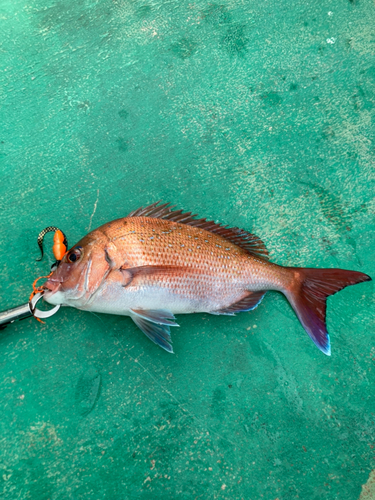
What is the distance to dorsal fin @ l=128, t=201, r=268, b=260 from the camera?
236 centimetres

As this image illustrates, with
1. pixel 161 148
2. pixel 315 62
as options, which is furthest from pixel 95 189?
pixel 315 62

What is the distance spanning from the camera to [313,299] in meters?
2.44

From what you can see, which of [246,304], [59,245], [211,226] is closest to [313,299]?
[246,304]

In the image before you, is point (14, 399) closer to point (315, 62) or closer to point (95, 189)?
point (95, 189)

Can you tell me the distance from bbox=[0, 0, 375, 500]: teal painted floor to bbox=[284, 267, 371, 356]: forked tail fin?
0.12 metres

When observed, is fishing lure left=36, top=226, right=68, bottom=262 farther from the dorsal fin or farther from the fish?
the dorsal fin

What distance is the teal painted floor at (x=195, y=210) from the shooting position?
7.69 ft

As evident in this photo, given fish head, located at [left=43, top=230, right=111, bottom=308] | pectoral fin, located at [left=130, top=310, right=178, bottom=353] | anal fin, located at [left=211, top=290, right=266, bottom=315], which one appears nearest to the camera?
fish head, located at [left=43, top=230, right=111, bottom=308]

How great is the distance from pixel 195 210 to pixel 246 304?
2.78 ft

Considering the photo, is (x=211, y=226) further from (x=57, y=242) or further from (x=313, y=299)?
(x=57, y=242)

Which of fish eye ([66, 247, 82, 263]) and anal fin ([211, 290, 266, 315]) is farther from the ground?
fish eye ([66, 247, 82, 263])

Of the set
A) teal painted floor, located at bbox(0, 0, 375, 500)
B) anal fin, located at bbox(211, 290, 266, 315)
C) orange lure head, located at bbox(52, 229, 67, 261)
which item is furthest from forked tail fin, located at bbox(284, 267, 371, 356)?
orange lure head, located at bbox(52, 229, 67, 261)

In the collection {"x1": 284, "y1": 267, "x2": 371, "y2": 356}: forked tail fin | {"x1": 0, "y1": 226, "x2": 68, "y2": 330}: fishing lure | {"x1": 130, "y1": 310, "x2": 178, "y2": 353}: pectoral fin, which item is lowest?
{"x1": 284, "y1": 267, "x2": 371, "y2": 356}: forked tail fin

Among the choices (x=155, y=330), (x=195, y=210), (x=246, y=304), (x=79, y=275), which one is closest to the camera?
(x=79, y=275)
